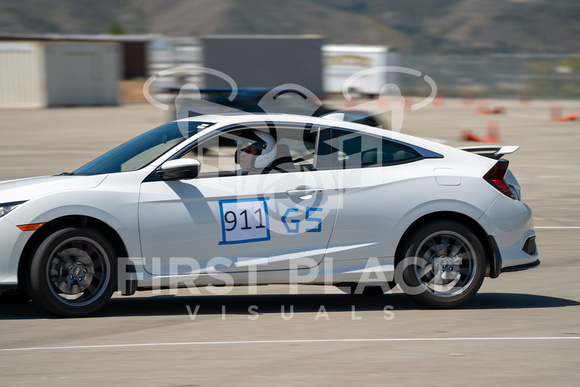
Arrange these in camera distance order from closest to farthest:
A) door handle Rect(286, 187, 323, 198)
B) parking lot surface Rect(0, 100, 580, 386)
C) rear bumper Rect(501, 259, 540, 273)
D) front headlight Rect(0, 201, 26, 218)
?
parking lot surface Rect(0, 100, 580, 386), front headlight Rect(0, 201, 26, 218), door handle Rect(286, 187, 323, 198), rear bumper Rect(501, 259, 540, 273)

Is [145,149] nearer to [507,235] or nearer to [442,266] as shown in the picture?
[442,266]

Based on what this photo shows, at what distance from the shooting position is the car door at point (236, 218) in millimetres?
6863

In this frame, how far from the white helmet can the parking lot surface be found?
129 centimetres

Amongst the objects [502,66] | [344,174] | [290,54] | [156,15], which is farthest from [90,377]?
[156,15]

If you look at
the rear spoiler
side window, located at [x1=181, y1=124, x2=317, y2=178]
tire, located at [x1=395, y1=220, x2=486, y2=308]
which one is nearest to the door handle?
side window, located at [x1=181, y1=124, x2=317, y2=178]

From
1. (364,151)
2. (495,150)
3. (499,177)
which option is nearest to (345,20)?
(495,150)

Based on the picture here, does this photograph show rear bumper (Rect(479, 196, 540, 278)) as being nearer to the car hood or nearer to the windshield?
the windshield

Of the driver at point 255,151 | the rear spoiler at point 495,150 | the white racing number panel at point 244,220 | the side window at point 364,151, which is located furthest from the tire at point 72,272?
the rear spoiler at point 495,150

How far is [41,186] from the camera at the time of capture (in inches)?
269

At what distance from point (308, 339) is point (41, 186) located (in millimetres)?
2418

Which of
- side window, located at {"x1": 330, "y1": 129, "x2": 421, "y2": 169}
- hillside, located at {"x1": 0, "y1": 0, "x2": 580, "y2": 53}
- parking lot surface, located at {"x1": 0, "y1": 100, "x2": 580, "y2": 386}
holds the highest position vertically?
hillside, located at {"x1": 0, "y1": 0, "x2": 580, "y2": 53}

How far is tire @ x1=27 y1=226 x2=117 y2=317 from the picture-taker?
21.8ft

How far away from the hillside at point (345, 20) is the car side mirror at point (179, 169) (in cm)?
13483

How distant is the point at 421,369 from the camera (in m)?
5.60
